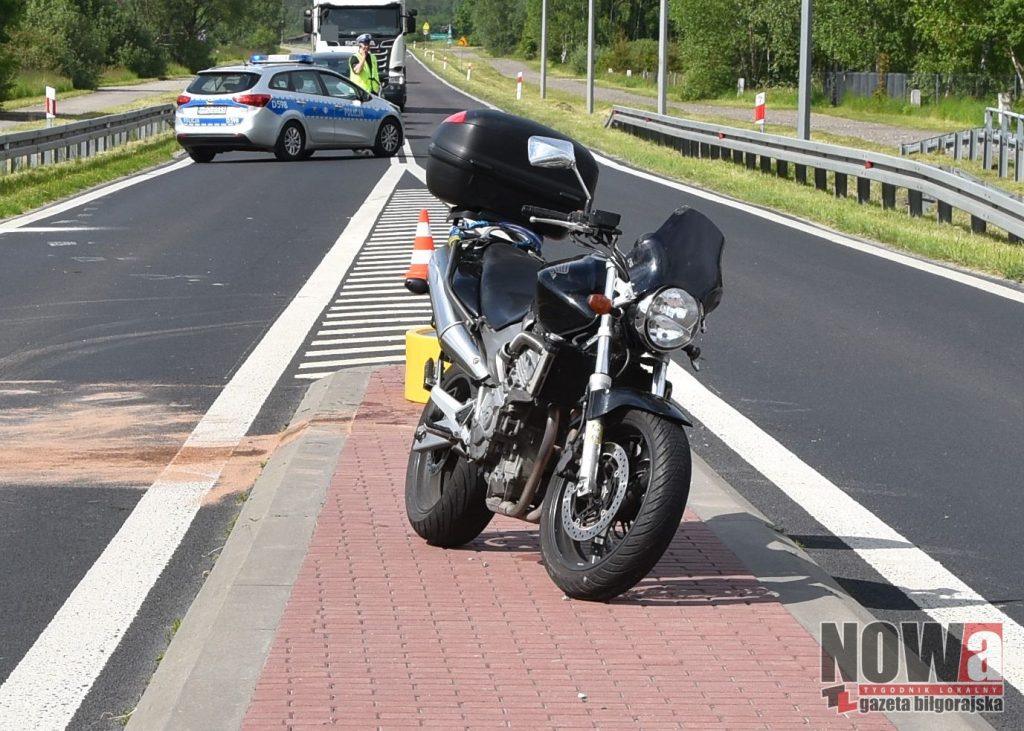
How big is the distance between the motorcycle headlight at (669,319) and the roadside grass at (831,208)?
10943 mm

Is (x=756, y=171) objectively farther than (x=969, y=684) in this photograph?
Yes

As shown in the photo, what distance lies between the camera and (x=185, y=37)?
Result: 113 m

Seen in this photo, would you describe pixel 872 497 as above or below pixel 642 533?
below

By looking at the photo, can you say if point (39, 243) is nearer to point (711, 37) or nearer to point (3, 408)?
point (3, 408)

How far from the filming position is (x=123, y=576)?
643 cm

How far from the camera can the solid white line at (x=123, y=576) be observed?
514 centimetres

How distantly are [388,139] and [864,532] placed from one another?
87.4 feet

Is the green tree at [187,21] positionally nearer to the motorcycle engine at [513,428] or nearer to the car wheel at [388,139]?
the car wheel at [388,139]

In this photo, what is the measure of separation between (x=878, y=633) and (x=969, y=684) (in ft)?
0.98

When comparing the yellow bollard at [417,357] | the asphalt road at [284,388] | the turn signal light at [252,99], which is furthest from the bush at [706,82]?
the yellow bollard at [417,357]

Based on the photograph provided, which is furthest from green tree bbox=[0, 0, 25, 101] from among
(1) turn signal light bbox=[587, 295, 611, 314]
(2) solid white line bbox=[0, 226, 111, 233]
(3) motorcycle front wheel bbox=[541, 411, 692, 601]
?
(1) turn signal light bbox=[587, 295, 611, 314]

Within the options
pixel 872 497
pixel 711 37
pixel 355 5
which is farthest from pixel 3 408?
pixel 711 37

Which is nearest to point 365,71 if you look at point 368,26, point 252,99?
point 252,99

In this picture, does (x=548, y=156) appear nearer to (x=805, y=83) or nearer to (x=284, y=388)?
(x=284, y=388)
